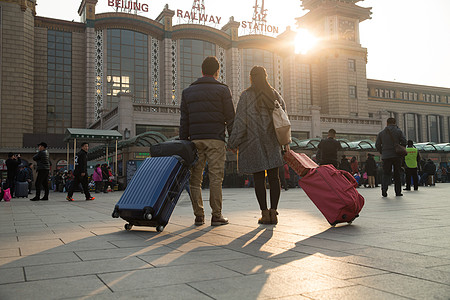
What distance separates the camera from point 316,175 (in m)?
4.73

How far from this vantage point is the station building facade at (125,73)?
40.9 meters

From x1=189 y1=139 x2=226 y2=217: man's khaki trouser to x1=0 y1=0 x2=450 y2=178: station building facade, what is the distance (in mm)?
27146

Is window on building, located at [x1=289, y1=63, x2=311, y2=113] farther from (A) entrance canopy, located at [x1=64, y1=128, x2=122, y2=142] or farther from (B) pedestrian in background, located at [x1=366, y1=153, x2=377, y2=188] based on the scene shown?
(B) pedestrian in background, located at [x1=366, y1=153, x2=377, y2=188]

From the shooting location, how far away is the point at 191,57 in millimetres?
48438

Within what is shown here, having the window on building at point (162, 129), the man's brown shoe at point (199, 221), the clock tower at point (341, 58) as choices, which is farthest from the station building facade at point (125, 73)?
the man's brown shoe at point (199, 221)

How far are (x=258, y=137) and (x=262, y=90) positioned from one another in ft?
2.01

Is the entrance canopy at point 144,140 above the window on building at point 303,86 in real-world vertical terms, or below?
below

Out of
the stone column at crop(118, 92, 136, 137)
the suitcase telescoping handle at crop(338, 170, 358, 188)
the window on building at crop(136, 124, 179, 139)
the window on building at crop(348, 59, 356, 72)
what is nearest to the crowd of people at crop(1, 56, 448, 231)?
the suitcase telescoping handle at crop(338, 170, 358, 188)

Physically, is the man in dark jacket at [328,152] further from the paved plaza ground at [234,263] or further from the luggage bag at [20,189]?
the luggage bag at [20,189]

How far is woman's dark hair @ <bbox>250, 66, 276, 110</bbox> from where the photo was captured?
199 inches

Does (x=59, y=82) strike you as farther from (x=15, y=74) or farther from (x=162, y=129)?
(x=162, y=129)

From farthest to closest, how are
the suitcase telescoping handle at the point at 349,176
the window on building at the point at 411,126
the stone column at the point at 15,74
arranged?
the window on building at the point at 411,126 < the stone column at the point at 15,74 < the suitcase telescoping handle at the point at 349,176

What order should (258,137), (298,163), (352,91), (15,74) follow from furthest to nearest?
(352,91) → (15,74) → (258,137) → (298,163)

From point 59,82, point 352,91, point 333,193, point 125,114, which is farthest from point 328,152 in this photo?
point 352,91
